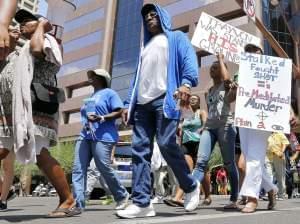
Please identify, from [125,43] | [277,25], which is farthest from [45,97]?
[125,43]

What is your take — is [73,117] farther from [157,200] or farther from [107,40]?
[157,200]

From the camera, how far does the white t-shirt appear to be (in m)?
4.42

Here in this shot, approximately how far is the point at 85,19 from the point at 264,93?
225 feet

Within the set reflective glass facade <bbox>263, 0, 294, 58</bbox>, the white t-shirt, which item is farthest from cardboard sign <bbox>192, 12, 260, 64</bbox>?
reflective glass facade <bbox>263, 0, 294, 58</bbox>

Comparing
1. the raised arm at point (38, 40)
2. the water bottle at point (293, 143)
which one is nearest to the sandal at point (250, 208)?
the raised arm at point (38, 40)

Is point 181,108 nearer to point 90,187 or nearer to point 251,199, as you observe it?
point 251,199

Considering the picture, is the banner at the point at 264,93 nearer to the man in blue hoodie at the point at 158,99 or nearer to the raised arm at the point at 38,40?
the man in blue hoodie at the point at 158,99

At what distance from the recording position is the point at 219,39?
6.89 m

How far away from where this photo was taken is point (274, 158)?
10.3 metres

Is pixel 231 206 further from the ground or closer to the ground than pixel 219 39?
closer to the ground

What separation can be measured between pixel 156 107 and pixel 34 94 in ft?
3.41

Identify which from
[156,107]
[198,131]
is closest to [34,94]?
[156,107]

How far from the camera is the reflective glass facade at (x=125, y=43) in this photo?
6028 cm

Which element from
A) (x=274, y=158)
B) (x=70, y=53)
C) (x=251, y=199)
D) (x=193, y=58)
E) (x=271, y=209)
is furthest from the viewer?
(x=70, y=53)
